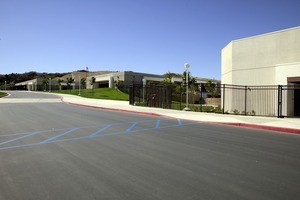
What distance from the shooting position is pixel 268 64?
2175cm

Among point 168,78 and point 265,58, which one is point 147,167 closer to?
point 265,58

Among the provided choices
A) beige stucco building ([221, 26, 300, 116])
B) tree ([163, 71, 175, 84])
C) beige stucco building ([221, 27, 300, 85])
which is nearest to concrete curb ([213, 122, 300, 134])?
beige stucco building ([221, 26, 300, 116])

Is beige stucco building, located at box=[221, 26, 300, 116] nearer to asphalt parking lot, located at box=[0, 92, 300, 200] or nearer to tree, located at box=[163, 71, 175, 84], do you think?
asphalt parking lot, located at box=[0, 92, 300, 200]

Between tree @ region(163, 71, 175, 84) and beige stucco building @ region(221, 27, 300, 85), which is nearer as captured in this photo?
beige stucco building @ region(221, 27, 300, 85)

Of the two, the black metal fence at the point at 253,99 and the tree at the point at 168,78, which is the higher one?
the tree at the point at 168,78

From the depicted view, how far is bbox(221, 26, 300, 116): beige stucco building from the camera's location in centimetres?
2008

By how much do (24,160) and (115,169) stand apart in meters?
2.34

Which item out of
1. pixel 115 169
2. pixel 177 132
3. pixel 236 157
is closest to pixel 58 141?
pixel 115 169

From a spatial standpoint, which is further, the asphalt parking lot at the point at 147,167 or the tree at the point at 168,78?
the tree at the point at 168,78

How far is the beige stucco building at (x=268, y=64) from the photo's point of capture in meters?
20.1

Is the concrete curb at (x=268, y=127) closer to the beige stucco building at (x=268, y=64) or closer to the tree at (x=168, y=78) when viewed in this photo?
the beige stucco building at (x=268, y=64)

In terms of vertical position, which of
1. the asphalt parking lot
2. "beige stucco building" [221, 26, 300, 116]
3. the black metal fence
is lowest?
the asphalt parking lot

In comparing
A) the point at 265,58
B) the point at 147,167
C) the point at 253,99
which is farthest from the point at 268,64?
the point at 147,167

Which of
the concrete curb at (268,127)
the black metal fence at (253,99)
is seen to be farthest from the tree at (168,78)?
the concrete curb at (268,127)
